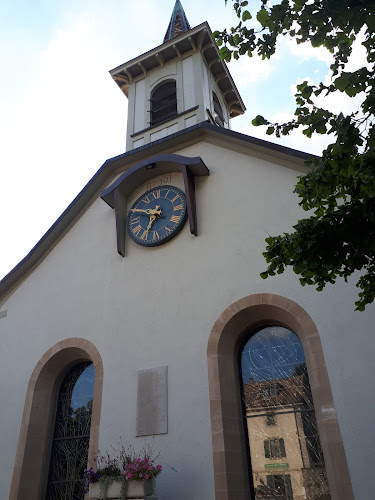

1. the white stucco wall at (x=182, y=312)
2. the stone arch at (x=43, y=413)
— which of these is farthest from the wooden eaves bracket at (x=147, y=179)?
the stone arch at (x=43, y=413)

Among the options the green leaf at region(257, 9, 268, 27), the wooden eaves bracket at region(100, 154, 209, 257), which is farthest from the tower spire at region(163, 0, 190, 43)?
the green leaf at region(257, 9, 268, 27)

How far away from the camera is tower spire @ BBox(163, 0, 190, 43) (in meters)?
19.0

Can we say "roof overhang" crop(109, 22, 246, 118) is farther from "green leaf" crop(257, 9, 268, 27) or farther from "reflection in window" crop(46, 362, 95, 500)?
"green leaf" crop(257, 9, 268, 27)

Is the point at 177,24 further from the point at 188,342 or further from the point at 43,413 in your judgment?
the point at 43,413

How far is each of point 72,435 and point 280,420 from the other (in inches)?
168

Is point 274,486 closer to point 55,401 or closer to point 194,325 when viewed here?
point 194,325

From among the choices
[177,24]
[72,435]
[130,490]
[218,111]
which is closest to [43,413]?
[72,435]

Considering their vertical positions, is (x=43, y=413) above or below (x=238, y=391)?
above

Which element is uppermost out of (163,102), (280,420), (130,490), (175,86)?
(175,86)

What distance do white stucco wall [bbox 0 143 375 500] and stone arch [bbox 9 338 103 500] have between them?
192 millimetres

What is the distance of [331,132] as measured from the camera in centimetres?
473

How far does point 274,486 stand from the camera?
7.26 m

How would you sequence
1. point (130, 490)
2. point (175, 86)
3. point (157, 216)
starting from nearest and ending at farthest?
point (130, 490)
point (157, 216)
point (175, 86)

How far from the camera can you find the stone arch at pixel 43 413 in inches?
344
